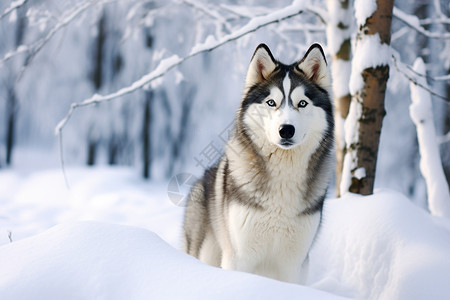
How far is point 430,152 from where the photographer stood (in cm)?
440

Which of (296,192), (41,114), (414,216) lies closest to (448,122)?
(414,216)

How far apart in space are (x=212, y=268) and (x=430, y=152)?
12.3 ft

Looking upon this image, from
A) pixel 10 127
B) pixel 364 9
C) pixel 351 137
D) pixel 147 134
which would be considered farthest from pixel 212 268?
pixel 10 127

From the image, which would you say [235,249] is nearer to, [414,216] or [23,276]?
[23,276]

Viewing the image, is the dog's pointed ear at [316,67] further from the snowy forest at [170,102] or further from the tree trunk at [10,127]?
the tree trunk at [10,127]

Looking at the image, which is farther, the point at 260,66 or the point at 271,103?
the point at 260,66

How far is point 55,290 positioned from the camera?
4.91ft

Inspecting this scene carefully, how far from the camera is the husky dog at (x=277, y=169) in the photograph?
7.92 feet

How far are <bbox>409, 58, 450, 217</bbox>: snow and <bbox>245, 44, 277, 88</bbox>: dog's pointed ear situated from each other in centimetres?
262

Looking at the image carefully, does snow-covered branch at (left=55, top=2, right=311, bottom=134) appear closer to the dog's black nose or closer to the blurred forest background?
the dog's black nose

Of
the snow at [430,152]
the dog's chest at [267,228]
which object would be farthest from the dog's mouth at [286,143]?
the snow at [430,152]

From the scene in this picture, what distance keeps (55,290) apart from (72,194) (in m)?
7.65

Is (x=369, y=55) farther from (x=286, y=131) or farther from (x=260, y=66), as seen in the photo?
(x=286, y=131)

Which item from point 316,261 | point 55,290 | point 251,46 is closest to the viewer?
point 55,290
